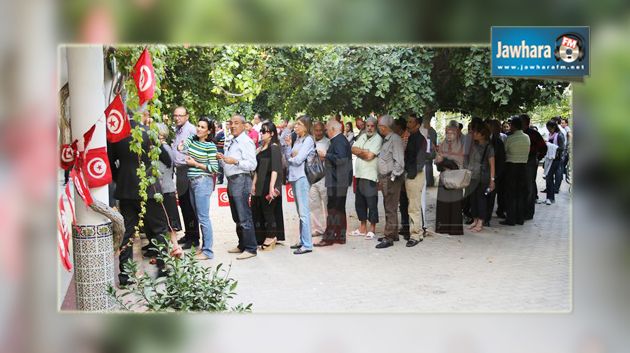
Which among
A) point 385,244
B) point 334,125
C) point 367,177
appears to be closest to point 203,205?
point 334,125

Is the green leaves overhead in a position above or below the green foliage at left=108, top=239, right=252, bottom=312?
above

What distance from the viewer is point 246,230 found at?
4871 mm

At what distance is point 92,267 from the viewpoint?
4547 millimetres

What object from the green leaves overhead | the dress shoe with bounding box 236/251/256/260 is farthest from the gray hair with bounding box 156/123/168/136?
the dress shoe with bounding box 236/251/256/260

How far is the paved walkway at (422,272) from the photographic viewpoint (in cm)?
471

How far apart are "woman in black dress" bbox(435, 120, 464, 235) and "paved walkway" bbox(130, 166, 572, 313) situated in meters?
0.08

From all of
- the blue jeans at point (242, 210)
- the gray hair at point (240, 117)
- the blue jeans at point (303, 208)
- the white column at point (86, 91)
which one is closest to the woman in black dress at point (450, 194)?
the blue jeans at point (303, 208)

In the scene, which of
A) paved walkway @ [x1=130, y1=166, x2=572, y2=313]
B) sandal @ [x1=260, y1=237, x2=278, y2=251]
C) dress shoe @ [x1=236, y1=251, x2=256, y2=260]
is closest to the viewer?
paved walkway @ [x1=130, y1=166, x2=572, y2=313]

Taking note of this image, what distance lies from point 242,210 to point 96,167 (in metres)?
1.01

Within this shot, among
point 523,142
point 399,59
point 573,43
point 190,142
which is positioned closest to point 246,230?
point 190,142

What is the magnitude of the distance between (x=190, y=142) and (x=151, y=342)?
1.33 metres

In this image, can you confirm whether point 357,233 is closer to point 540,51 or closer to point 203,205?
point 203,205

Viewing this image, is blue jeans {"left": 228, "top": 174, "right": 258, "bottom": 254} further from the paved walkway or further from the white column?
the white column

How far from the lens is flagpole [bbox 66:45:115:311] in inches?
175
